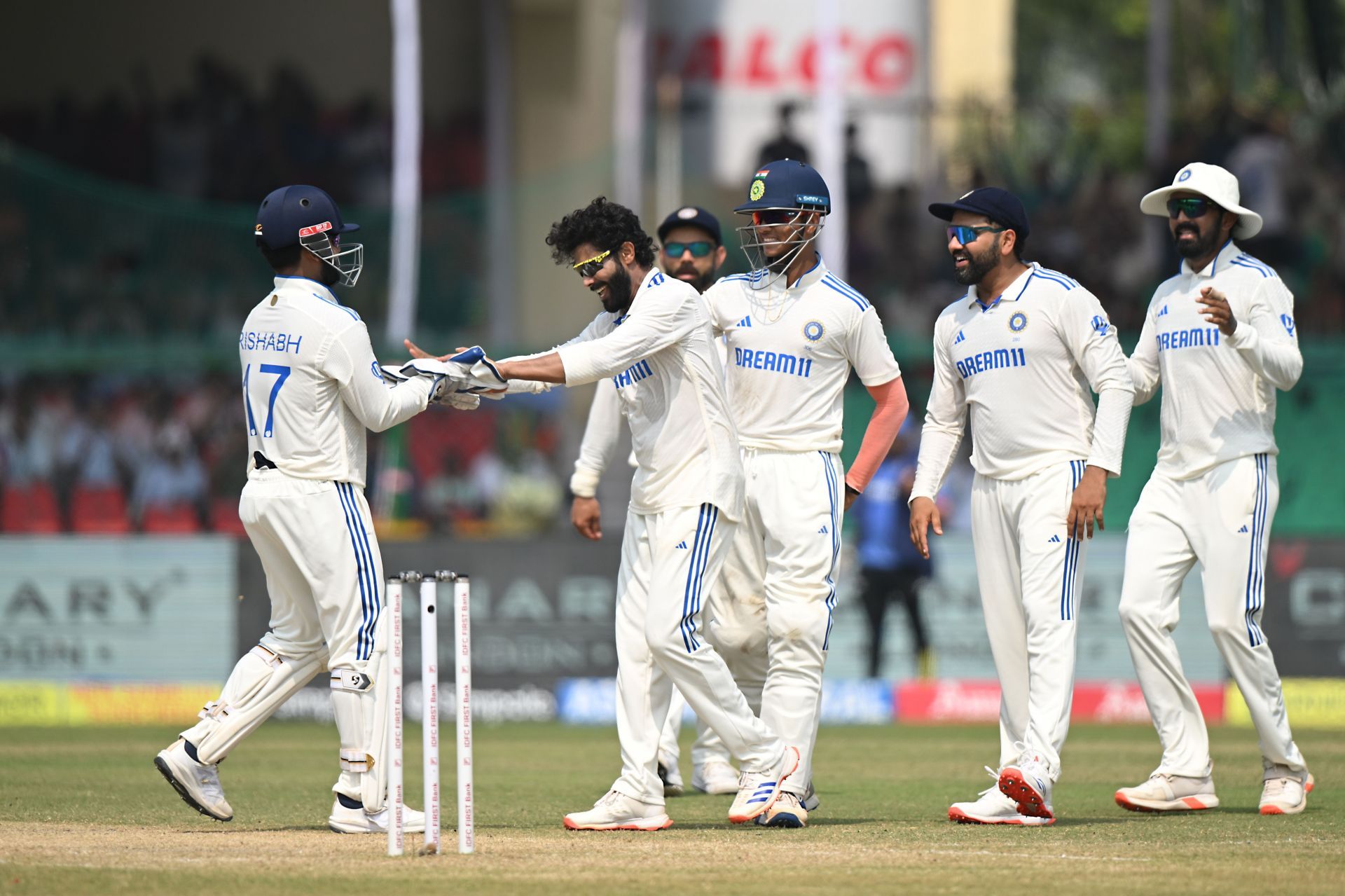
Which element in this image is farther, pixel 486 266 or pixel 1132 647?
pixel 486 266

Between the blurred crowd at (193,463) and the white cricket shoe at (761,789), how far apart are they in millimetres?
9768

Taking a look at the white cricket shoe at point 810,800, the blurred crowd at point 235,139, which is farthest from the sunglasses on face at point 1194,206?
the blurred crowd at point 235,139

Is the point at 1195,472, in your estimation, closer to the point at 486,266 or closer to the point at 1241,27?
the point at 486,266

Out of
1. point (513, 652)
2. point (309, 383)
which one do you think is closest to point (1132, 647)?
point (309, 383)

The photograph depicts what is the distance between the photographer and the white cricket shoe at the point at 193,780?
750 centimetres

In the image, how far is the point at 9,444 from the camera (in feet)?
56.2

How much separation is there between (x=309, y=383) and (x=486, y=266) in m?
11.0

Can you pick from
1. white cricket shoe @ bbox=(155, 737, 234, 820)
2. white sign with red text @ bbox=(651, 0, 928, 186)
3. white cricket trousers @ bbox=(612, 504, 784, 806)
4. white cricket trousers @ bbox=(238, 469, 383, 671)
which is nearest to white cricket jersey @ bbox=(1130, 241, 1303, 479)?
white cricket trousers @ bbox=(612, 504, 784, 806)

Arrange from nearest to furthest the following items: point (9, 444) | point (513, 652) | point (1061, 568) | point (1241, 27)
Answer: point (1061, 568), point (513, 652), point (9, 444), point (1241, 27)

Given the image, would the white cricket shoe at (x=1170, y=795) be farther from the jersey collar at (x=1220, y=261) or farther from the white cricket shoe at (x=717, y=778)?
the jersey collar at (x=1220, y=261)

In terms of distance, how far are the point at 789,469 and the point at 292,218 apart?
2286 millimetres

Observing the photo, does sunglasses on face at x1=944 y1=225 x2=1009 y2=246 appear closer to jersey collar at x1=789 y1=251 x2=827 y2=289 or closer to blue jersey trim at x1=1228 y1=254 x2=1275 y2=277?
jersey collar at x1=789 y1=251 x2=827 y2=289

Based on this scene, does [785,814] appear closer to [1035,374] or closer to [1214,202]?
[1035,374]

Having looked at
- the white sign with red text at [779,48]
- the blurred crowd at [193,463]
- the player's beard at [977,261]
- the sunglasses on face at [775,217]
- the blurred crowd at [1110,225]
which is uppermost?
the white sign with red text at [779,48]
